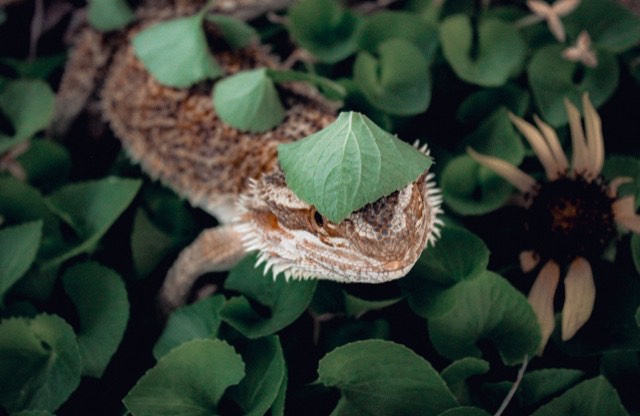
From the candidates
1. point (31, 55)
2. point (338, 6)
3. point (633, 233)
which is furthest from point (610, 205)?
point (31, 55)

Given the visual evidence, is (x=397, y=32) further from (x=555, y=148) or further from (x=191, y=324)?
(x=191, y=324)

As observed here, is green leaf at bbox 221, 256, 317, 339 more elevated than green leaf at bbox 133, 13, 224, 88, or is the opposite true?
green leaf at bbox 133, 13, 224, 88

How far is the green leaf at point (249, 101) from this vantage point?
1.30 metres

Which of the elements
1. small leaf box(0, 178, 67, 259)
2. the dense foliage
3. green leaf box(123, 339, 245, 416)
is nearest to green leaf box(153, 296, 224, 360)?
the dense foliage

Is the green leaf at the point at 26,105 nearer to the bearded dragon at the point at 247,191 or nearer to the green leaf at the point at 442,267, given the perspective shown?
the bearded dragon at the point at 247,191

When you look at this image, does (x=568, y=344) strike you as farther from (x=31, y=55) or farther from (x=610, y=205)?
(x=31, y=55)

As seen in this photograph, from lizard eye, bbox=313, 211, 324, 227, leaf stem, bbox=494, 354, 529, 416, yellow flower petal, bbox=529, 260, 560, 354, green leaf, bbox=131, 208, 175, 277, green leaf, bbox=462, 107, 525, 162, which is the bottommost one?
yellow flower petal, bbox=529, 260, 560, 354

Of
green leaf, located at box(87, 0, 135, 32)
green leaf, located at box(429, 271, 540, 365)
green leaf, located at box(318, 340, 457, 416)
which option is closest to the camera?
green leaf, located at box(318, 340, 457, 416)

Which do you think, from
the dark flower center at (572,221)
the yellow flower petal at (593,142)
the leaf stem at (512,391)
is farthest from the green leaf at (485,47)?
the leaf stem at (512,391)

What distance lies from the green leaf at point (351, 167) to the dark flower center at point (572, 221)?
0.48 meters

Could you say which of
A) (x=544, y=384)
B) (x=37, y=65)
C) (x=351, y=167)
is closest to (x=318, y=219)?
(x=351, y=167)

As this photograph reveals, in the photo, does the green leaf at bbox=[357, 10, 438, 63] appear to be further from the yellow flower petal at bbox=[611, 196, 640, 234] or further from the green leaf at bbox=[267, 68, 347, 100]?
the yellow flower petal at bbox=[611, 196, 640, 234]

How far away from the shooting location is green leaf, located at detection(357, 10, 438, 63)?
5.26 ft

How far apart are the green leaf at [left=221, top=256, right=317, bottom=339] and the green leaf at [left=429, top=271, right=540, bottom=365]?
0.78 ft
